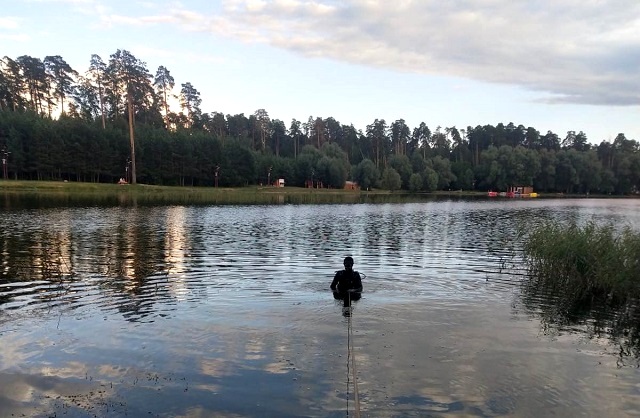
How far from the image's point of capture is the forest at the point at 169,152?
367 feet

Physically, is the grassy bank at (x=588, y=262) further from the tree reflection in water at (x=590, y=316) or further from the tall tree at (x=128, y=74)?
the tall tree at (x=128, y=74)

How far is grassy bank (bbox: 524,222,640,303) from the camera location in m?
17.3

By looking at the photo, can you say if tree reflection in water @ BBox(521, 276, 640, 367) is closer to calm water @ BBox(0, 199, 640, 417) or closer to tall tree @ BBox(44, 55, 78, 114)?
calm water @ BBox(0, 199, 640, 417)

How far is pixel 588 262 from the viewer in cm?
1941

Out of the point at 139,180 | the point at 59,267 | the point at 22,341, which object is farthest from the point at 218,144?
the point at 22,341

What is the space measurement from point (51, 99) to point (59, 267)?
14165 centimetres

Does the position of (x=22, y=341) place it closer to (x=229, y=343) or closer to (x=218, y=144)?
(x=229, y=343)

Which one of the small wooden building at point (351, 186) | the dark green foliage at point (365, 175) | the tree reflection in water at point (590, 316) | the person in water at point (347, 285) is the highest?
the dark green foliage at point (365, 175)

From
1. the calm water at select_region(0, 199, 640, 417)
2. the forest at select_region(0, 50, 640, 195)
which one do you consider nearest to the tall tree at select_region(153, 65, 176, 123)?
the forest at select_region(0, 50, 640, 195)

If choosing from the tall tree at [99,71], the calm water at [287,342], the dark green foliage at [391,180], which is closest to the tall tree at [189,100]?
→ the tall tree at [99,71]

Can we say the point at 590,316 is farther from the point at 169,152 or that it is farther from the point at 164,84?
the point at 164,84

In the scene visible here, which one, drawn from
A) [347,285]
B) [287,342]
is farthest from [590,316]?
[287,342]

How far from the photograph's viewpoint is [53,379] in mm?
10289

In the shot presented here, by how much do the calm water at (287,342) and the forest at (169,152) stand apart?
96.2 m
